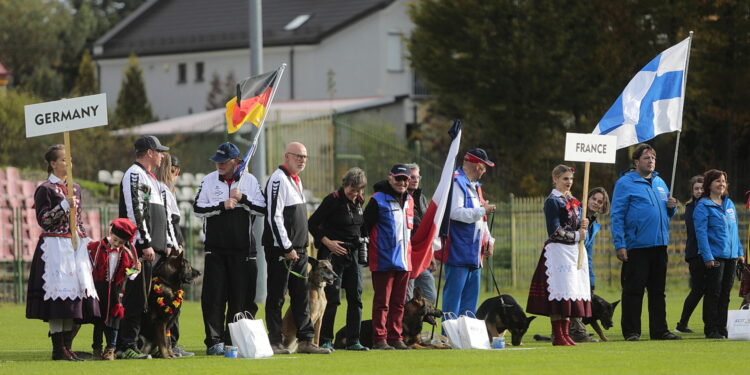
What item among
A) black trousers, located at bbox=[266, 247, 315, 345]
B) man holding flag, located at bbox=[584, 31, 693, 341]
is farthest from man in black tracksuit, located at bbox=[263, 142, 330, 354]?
man holding flag, located at bbox=[584, 31, 693, 341]

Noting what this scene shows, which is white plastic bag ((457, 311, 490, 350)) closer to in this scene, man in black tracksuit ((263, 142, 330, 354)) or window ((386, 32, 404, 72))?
man in black tracksuit ((263, 142, 330, 354))

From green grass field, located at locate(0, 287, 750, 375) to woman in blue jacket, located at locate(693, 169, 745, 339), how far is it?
27.8 inches

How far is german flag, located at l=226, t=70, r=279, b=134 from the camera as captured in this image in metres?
15.4

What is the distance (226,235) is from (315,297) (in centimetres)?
111

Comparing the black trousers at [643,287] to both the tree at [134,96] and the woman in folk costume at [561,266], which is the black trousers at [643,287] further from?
the tree at [134,96]

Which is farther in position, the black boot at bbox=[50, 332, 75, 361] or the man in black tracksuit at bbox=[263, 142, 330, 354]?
the man in black tracksuit at bbox=[263, 142, 330, 354]

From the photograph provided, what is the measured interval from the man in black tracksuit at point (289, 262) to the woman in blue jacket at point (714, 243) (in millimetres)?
4940

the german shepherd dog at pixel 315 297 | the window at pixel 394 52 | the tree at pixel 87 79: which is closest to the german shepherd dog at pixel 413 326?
the german shepherd dog at pixel 315 297

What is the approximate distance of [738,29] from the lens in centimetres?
3219

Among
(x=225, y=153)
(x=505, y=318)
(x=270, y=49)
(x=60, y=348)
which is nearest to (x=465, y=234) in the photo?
(x=505, y=318)

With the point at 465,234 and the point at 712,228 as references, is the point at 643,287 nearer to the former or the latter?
the point at 712,228

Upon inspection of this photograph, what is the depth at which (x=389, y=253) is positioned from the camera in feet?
46.4

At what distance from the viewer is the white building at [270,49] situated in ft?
179

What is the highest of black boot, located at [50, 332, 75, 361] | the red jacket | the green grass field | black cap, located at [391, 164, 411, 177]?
black cap, located at [391, 164, 411, 177]
